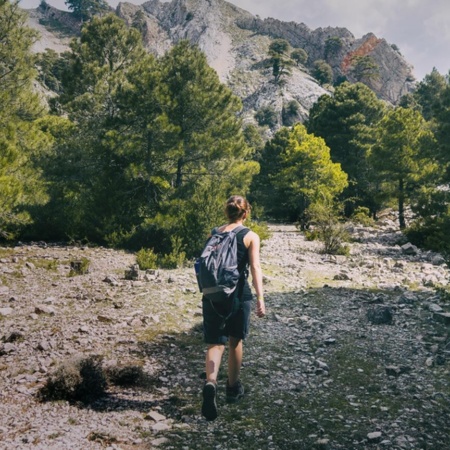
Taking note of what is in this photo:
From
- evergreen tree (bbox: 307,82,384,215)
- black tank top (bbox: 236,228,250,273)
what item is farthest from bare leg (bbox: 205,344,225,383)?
evergreen tree (bbox: 307,82,384,215)

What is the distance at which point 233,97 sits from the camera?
16625 mm

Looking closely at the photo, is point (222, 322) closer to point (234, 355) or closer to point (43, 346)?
point (234, 355)

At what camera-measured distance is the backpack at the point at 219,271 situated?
3.76m

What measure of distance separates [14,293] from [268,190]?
3002 cm

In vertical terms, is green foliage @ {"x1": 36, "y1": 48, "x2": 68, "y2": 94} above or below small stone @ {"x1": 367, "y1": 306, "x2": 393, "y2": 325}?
above

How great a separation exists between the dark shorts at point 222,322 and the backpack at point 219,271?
0.39 ft

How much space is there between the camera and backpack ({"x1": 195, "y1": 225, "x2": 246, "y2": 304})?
3.76 meters

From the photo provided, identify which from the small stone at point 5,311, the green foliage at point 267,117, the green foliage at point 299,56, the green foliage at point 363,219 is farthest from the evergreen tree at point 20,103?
the green foliage at point 299,56

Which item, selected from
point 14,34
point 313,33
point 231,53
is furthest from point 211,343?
point 313,33

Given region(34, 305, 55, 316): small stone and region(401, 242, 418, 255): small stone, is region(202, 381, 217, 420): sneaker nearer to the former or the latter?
region(34, 305, 55, 316): small stone

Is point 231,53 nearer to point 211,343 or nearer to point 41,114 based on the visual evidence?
point 41,114

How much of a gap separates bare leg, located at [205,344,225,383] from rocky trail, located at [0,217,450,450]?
54 cm

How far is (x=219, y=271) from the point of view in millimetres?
3795

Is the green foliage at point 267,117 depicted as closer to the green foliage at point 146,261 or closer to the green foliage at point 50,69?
the green foliage at point 50,69
